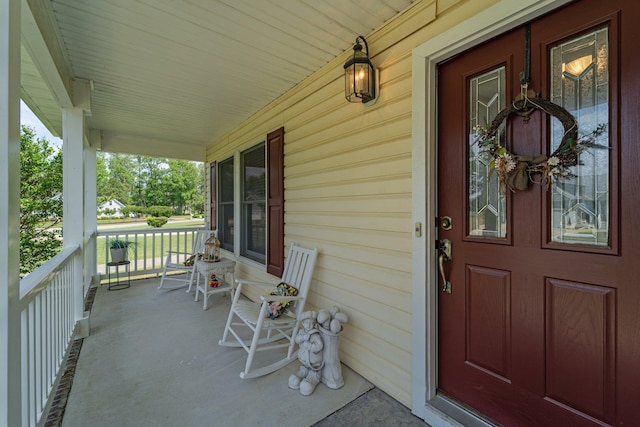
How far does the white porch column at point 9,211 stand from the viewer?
3.50 feet

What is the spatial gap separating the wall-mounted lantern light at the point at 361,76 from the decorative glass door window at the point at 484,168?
0.65 meters

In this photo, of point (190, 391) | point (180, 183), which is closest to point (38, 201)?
point (190, 391)

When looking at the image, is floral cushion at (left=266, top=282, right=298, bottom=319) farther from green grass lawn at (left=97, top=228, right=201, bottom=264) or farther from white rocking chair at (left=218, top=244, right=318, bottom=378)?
green grass lawn at (left=97, top=228, right=201, bottom=264)

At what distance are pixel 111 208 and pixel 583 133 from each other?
21.4 meters

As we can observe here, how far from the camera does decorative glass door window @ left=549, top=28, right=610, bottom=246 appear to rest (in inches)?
46.4

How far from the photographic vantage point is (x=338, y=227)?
7.87ft

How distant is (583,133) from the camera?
122 cm

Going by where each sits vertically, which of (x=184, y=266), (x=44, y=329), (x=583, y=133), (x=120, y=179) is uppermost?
(x=120, y=179)

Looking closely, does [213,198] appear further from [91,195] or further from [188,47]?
[188,47]

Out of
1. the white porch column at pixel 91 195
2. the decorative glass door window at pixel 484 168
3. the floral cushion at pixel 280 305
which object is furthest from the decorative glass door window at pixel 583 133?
the white porch column at pixel 91 195

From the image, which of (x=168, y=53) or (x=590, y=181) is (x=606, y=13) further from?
(x=168, y=53)

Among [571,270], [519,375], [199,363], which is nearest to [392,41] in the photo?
[571,270]

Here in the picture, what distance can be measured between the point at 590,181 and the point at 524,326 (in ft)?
2.39

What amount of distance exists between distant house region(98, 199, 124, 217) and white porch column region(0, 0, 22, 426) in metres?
19.7
